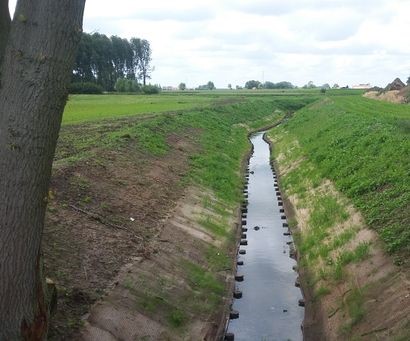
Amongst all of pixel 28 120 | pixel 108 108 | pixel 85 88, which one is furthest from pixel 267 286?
pixel 85 88

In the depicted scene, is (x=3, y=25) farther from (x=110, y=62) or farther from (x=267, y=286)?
Answer: (x=110, y=62)

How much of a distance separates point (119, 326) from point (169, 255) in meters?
4.13

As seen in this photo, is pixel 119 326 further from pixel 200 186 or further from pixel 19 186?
pixel 200 186

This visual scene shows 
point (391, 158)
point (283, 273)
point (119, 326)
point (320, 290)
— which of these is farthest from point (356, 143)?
point (119, 326)

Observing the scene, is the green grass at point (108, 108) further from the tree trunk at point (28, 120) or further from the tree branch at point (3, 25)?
the tree trunk at point (28, 120)

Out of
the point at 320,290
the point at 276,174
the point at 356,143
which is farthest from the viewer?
the point at 276,174

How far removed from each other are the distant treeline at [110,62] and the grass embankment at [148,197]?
2188 inches

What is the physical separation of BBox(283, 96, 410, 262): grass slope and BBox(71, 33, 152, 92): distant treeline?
60369 mm

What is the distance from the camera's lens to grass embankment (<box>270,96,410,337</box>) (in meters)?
12.7

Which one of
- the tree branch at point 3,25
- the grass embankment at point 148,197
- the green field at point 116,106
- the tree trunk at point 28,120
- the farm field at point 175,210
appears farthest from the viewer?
the green field at point 116,106

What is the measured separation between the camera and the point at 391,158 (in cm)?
1867

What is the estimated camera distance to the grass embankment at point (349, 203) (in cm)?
1266

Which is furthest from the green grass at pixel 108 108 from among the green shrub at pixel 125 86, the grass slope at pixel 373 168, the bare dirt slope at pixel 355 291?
the green shrub at pixel 125 86

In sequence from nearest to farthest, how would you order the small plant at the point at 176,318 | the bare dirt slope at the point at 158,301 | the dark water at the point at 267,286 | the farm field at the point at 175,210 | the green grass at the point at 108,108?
the bare dirt slope at the point at 158,301 < the small plant at the point at 176,318 < the farm field at the point at 175,210 < the dark water at the point at 267,286 < the green grass at the point at 108,108
